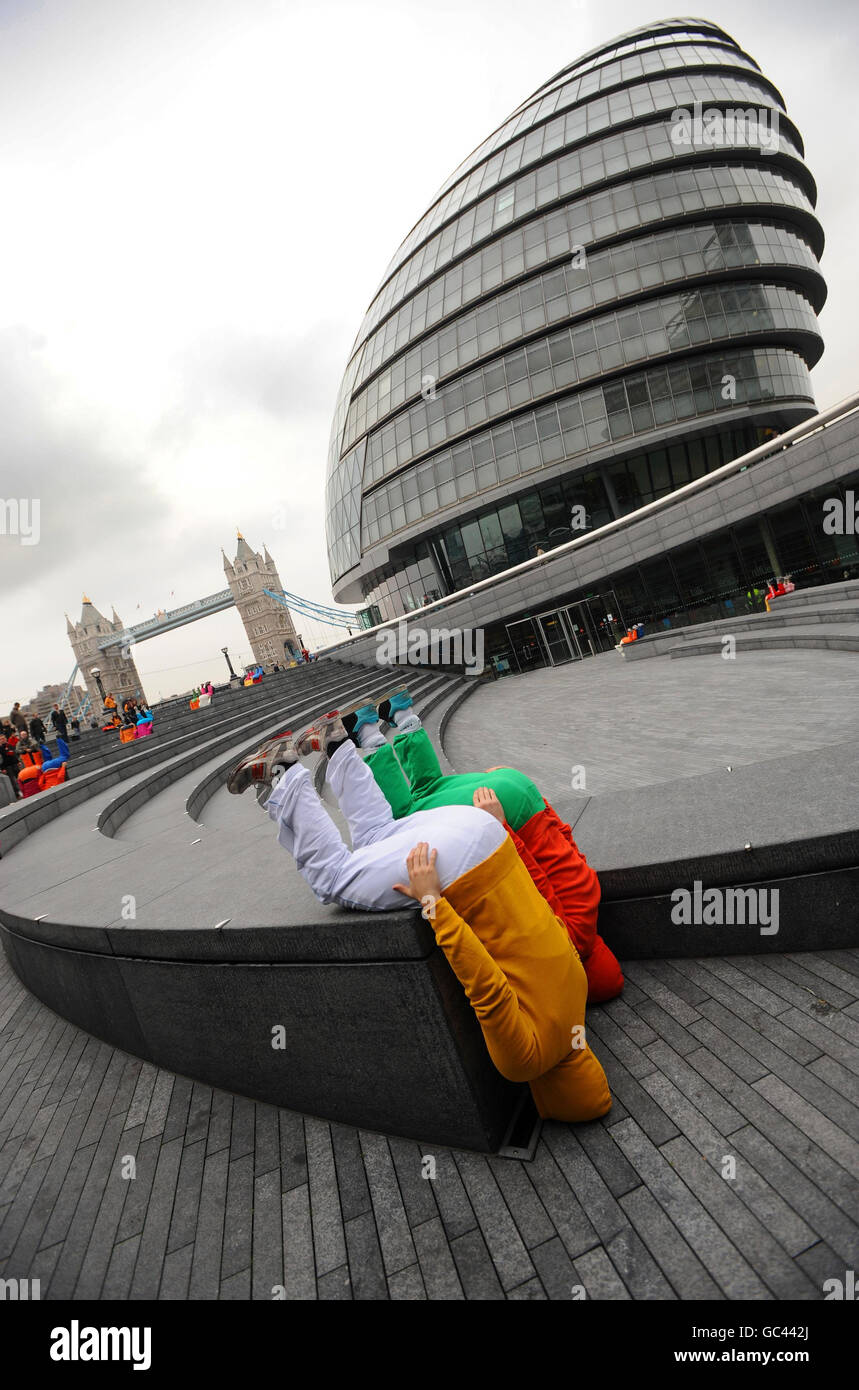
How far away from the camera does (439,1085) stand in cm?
263

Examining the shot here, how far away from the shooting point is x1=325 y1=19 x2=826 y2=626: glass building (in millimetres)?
32844

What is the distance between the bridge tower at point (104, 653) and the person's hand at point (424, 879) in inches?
4233

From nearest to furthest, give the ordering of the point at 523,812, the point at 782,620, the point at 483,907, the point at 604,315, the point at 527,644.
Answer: the point at 483,907, the point at 523,812, the point at 782,620, the point at 527,644, the point at 604,315

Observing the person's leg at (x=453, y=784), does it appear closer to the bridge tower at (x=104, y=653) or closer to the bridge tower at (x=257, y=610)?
the bridge tower at (x=104, y=653)

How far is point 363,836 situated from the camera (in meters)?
2.87

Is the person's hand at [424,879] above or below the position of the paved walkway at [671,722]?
above

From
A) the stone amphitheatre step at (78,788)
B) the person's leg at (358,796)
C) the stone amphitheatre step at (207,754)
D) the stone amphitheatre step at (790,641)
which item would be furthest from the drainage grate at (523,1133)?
the stone amphitheatre step at (790,641)

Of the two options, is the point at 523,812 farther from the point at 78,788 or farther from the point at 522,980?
the point at 78,788

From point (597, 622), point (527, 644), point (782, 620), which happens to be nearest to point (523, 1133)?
point (782, 620)

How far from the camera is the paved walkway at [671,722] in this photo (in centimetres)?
→ 800

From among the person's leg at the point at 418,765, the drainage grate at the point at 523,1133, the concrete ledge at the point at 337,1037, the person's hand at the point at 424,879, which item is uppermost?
the person's leg at the point at 418,765

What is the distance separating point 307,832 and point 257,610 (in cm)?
12688

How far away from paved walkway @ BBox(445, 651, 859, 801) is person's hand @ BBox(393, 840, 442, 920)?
5806 millimetres
